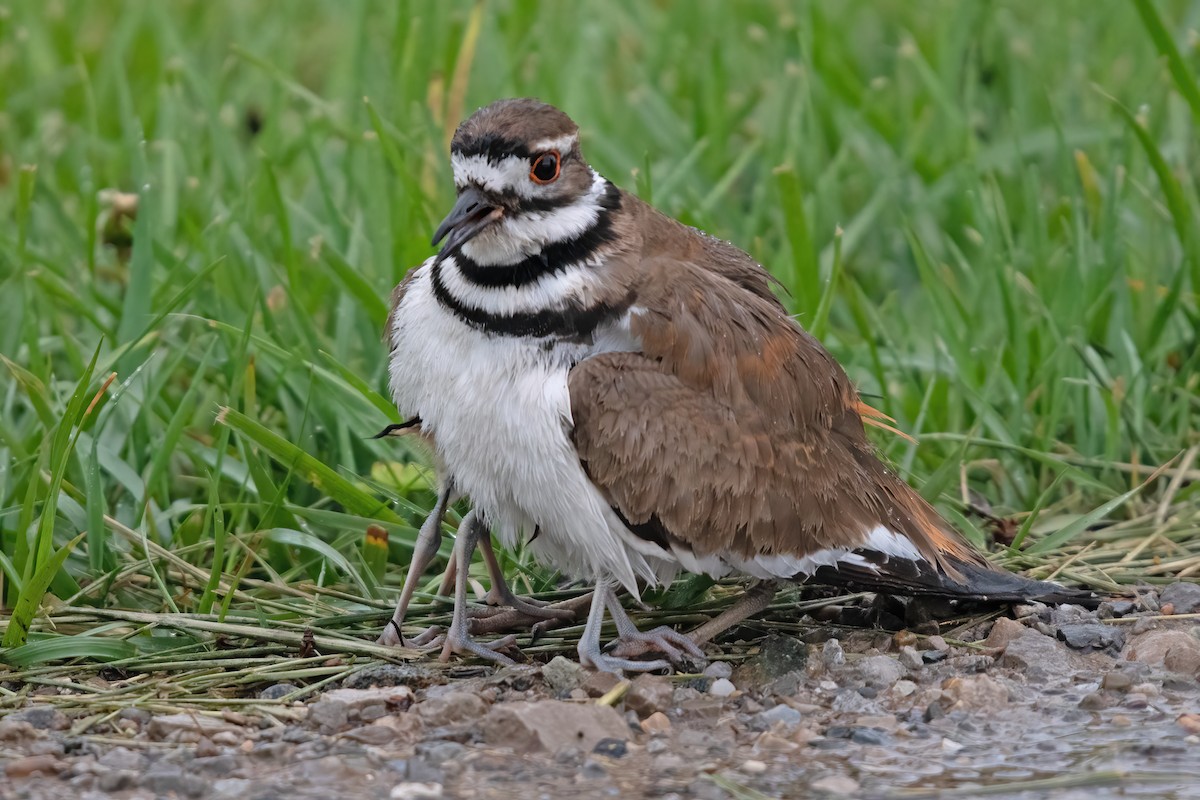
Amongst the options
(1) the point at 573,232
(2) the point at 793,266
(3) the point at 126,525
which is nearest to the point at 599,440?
(1) the point at 573,232

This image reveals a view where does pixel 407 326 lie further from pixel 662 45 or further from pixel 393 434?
pixel 662 45

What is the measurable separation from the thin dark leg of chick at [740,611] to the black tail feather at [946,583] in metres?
0.14

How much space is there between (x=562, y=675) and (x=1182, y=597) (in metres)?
1.83

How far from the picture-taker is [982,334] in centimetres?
587

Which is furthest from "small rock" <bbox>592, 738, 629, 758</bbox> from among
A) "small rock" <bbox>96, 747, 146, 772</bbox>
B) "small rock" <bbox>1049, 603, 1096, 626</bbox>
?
"small rock" <bbox>1049, 603, 1096, 626</bbox>

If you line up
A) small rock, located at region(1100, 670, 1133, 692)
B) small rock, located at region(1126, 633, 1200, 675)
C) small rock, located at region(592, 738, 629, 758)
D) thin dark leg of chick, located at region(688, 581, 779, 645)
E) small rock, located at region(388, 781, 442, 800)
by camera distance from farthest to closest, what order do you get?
thin dark leg of chick, located at region(688, 581, 779, 645)
small rock, located at region(1126, 633, 1200, 675)
small rock, located at region(1100, 670, 1133, 692)
small rock, located at region(592, 738, 629, 758)
small rock, located at region(388, 781, 442, 800)

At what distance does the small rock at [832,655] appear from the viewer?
4266 millimetres

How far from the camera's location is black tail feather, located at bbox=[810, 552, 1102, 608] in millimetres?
4367

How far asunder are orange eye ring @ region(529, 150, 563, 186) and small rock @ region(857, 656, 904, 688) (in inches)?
59.0

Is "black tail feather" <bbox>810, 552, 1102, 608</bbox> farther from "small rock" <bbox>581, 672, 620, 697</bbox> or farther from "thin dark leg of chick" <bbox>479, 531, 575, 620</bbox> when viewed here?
"thin dark leg of chick" <bbox>479, 531, 575, 620</bbox>

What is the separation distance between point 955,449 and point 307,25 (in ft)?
17.7

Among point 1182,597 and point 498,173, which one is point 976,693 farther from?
point 498,173

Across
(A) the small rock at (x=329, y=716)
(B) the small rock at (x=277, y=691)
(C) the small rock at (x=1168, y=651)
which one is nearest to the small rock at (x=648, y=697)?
(A) the small rock at (x=329, y=716)

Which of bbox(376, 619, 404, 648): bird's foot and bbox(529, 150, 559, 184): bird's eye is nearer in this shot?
bbox(529, 150, 559, 184): bird's eye
